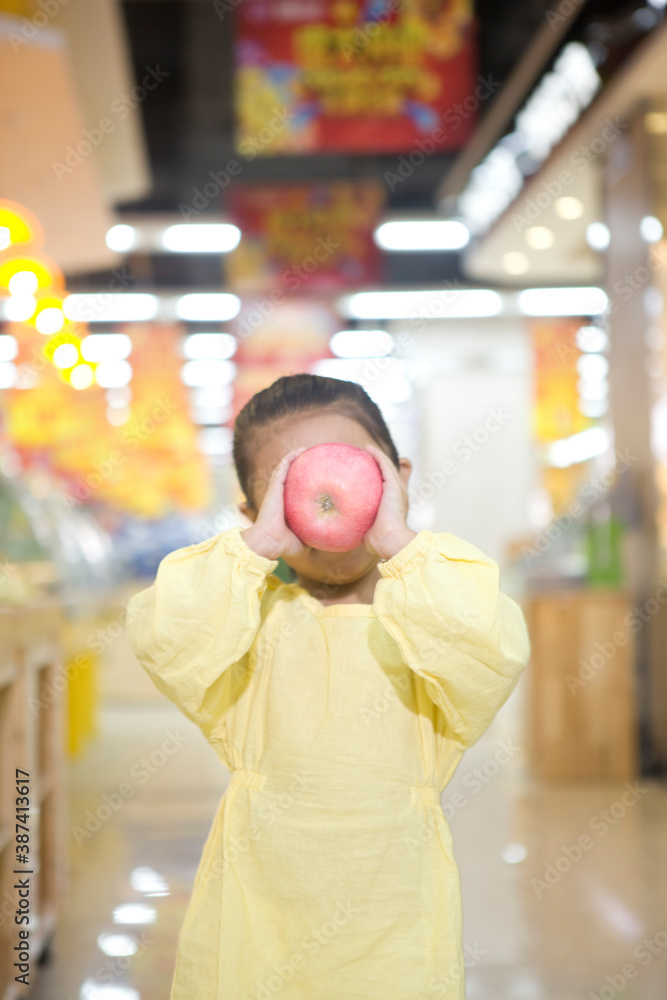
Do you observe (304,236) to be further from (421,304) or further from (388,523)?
(388,523)

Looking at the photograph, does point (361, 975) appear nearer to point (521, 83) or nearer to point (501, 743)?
point (501, 743)

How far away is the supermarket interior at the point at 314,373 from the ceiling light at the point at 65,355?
2cm

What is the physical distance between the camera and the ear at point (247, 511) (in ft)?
4.47

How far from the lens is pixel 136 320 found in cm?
1309

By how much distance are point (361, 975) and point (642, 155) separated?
18.3 ft

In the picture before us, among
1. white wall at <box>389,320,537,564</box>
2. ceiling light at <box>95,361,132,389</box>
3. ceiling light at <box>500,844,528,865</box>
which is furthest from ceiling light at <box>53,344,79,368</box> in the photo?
white wall at <box>389,320,537,564</box>

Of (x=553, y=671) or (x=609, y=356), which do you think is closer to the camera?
(x=553, y=671)

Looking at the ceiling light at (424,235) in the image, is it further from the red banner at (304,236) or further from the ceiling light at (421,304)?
the red banner at (304,236)

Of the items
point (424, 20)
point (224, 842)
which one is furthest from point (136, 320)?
point (224, 842)

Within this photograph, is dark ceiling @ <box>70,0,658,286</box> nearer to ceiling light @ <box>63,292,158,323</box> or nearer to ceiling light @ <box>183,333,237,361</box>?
ceiling light @ <box>63,292,158,323</box>

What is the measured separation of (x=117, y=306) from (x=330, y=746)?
12.3 m

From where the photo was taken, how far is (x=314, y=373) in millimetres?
1726

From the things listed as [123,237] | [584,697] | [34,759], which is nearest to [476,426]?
[123,237]

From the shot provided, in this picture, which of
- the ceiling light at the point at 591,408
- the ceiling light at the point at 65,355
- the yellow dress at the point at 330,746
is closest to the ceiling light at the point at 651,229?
the ceiling light at the point at 65,355
